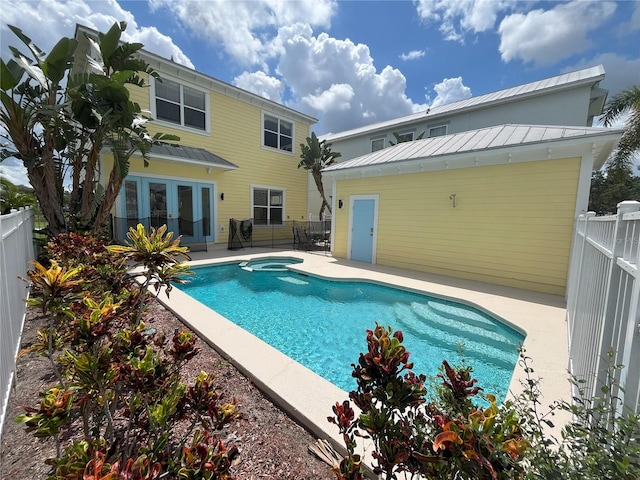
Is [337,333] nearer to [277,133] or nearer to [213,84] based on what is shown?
[213,84]

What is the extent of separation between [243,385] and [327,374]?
1.40m

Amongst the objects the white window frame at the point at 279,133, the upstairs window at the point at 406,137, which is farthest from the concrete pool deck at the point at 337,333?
the upstairs window at the point at 406,137

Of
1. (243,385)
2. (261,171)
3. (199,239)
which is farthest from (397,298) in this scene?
(261,171)

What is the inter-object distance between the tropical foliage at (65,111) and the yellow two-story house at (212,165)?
2818 millimetres

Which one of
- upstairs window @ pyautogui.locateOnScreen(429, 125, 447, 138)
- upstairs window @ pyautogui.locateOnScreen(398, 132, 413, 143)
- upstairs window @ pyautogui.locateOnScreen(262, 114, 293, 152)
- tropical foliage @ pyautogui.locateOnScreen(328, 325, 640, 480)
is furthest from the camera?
upstairs window @ pyautogui.locateOnScreen(398, 132, 413, 143)

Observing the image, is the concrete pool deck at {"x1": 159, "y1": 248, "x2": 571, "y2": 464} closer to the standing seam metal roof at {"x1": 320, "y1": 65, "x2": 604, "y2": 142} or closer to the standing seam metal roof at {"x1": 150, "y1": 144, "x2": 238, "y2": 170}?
the standing seam metal roof at {"x1": 150, "y1": 144, "x2": 238, "y2": 170}

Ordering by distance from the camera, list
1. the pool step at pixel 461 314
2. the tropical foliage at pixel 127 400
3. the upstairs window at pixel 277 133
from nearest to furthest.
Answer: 1. the tropical foliage at pixel 127 400
2. the pool step at pixel 461 314
3. the upstairs window at pixel 277 133

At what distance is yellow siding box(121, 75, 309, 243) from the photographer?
11359 millimetres

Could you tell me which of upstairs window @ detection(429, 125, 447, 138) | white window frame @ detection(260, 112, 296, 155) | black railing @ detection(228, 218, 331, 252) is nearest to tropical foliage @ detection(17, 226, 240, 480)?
black railing @ detection(228, 218, 331, 252)

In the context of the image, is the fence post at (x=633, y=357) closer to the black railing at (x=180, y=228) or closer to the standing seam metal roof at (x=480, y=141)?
the standing seam metal roof at (x=480, y=141)

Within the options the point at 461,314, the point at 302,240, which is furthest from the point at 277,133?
the point at 461,314

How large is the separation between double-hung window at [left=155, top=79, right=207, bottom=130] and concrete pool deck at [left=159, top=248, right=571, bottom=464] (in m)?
8.71

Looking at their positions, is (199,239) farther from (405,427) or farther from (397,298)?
(405,427)

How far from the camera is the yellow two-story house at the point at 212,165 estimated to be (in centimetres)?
1052
